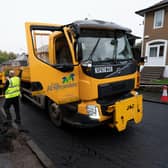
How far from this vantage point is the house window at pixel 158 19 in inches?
535

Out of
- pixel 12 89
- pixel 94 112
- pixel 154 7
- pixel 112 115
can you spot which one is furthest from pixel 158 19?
pixel 12 89

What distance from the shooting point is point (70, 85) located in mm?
3445

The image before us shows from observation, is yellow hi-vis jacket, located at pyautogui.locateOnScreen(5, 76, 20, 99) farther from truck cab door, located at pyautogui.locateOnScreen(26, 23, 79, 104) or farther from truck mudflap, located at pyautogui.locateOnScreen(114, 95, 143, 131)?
truck mudflap, located at pyautogui.locateOnScreen(114, 95, 143, 131)

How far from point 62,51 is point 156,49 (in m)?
13.2

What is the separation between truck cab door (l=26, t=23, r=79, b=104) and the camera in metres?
3.41

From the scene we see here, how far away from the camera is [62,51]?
385 cm

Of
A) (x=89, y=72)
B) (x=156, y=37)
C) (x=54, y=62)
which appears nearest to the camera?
(x=89, y=72)

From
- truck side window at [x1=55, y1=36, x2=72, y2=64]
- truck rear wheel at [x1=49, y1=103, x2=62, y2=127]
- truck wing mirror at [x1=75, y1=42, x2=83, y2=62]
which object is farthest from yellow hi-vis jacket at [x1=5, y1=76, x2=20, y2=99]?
truck wing mirror at [x1=75, y1=42, x2=83, y2=62]

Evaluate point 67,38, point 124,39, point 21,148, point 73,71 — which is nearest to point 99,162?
point 21,148

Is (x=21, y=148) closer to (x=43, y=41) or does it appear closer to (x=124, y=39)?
(x=43, y=41)

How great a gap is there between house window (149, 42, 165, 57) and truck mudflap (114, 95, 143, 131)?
1227cm

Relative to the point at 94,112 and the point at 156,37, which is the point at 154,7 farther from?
the point at 94,112

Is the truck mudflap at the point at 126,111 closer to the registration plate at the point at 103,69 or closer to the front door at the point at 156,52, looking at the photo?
the registration plate at the point at 103,69

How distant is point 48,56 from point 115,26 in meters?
1.98
